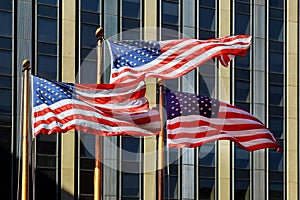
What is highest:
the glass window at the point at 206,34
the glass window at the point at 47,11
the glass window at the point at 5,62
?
the glass window at the point at 47,11

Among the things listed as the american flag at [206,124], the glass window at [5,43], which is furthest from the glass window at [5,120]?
the american flag at [206,124]

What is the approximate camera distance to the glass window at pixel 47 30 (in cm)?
4169

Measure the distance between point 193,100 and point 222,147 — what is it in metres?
20.7

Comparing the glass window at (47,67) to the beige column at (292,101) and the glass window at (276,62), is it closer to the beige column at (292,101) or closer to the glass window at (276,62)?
the glass window at (276,62)

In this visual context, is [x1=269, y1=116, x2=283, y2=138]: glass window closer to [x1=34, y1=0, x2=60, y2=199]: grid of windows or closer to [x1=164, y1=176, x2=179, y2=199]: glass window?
[x1=164, y1=176, x2=179, y2=199]: glass window

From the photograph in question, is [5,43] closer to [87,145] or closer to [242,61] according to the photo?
[87,145]

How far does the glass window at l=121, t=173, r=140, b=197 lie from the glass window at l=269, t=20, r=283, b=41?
42.8 ft

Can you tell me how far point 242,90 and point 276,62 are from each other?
3196mm

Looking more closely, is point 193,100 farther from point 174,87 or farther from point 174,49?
point 174,87

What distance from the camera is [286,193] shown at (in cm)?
4834

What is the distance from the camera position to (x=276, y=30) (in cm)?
4916

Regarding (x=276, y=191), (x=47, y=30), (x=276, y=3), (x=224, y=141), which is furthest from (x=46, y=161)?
(x=276, y=3)

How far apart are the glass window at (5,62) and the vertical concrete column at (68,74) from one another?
2.95m

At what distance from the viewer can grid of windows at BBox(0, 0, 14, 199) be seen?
131 ft
